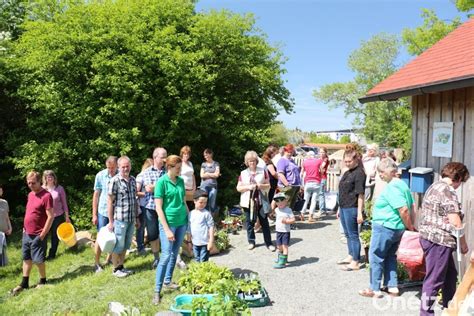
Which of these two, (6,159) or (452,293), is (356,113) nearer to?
(6,159)

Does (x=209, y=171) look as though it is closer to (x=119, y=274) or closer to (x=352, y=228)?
(x=119, y=274)

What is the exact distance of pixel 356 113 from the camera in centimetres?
4803

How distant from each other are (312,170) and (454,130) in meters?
4.10

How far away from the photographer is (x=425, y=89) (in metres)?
5.57

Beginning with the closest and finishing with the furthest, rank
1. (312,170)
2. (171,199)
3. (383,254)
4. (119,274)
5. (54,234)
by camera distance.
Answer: (383,254) → (171,199) → (119,274) → (54,234) → (312,170)

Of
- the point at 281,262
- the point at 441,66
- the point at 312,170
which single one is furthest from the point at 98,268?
the point at 441,66

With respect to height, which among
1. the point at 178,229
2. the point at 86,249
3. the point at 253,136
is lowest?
the point at 86,249

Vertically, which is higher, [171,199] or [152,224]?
[171,199]

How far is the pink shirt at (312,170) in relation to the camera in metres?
9.33

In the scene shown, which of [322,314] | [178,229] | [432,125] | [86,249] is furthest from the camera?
[86,249]

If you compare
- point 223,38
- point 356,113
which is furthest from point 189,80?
point 356,113

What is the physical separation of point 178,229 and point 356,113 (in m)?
45.6

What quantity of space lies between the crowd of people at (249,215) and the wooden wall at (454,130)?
0.54 meters

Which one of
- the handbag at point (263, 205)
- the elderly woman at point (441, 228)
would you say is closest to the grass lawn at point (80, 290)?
the handbag at point (263, 205)
